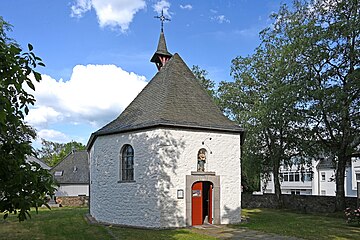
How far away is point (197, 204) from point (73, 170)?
120ft

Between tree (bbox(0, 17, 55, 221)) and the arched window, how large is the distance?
1226 cm

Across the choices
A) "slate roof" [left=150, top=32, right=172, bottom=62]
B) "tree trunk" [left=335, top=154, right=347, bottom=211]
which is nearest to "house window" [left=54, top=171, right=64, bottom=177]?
"slate roof" [left=150, top=32, right=172, bottom=62]

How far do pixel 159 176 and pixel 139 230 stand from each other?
7.62 feet

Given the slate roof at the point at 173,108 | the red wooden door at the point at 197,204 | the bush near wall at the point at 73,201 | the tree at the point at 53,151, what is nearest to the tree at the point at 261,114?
the slate roof at the point at 173,108

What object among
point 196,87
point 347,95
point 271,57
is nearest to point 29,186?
point 196,87

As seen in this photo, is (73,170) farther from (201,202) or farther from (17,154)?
(17,154)

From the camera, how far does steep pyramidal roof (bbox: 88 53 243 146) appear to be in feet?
55.6

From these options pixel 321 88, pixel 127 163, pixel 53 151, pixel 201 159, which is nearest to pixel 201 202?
pixel 201 159

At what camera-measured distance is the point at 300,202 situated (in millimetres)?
28141

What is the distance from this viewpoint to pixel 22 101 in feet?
16.6

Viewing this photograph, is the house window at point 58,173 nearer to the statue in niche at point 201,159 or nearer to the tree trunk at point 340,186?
the tree trunk at point 340,186

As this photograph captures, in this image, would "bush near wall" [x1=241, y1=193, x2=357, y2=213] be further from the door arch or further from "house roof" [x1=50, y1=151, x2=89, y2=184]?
"house roof" [x1=50, y1=151, x2=89, y2=184]

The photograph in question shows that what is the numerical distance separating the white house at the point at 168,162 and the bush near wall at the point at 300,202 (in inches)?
405

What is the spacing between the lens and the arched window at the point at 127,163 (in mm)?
17478
